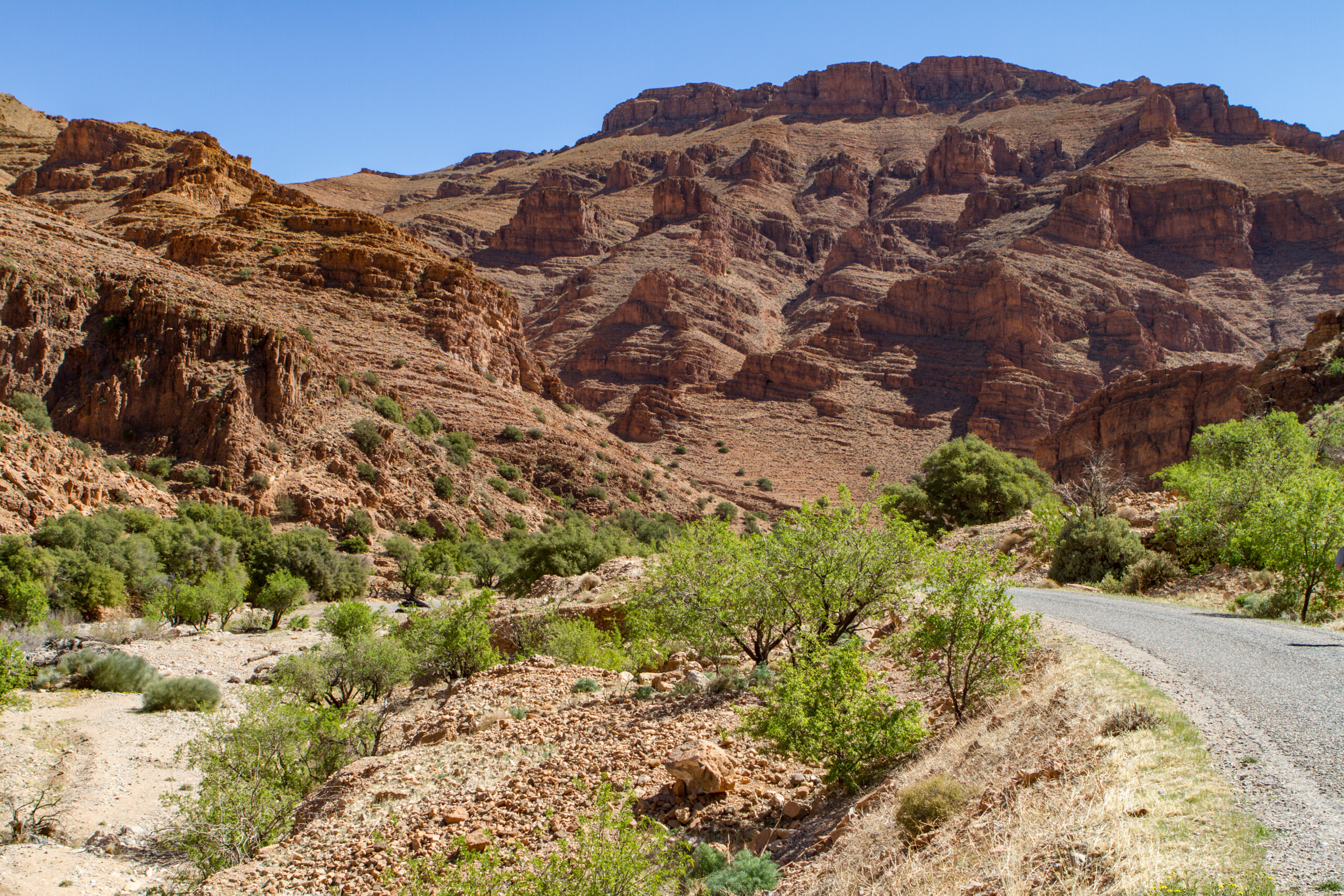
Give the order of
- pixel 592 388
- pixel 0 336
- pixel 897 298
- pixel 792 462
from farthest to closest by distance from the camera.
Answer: pixel 897 298, pixel 592 388, pixel 792 462, pixel 0 336

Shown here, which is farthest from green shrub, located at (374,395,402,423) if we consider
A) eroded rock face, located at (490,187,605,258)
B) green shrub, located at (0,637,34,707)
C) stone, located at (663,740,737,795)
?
eroded rock face, located at (490,187,605,258)

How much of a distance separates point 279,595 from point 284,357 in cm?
1589

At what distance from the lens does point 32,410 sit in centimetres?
3350

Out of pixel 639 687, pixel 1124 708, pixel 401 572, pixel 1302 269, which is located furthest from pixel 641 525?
pixel 1302 269

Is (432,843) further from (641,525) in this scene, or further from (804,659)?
(641,525)

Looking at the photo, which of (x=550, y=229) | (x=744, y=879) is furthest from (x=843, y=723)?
(x=550, y=229)

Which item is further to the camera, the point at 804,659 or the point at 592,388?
the point at 592,388

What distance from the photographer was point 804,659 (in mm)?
9156

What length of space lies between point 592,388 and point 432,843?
8728 centimetres

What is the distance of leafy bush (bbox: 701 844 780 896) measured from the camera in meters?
6.49

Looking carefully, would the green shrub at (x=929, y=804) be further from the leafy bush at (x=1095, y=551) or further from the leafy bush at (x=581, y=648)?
the leafy bush at (x=1095, y=551)

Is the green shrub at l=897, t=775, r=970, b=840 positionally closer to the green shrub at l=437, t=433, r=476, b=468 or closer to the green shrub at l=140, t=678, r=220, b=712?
the green shrub at l=140, t=678, r=220, b=712

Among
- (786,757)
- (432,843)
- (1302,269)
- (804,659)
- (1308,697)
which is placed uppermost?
(1302,269)

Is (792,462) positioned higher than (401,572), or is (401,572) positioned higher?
(792,462)
